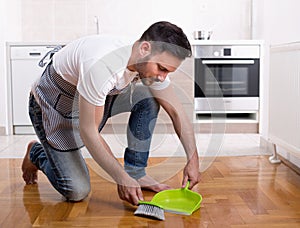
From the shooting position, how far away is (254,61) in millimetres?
3479

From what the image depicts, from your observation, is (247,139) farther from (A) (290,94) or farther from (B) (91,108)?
(B) (91,108)

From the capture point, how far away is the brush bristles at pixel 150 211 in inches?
59.0

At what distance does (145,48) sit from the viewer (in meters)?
1.32

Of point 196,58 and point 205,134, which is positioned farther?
point 196,58

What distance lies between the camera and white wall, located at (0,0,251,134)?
3.93 meters

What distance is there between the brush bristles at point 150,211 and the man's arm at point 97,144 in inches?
3.0

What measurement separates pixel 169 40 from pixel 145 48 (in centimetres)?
7

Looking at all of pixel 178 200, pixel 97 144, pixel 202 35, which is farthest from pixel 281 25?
pixel 97 144

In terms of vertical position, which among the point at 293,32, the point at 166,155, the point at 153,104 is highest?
the point at 293,32

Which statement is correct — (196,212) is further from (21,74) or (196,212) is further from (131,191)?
(21,74)

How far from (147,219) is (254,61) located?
224 centimetres

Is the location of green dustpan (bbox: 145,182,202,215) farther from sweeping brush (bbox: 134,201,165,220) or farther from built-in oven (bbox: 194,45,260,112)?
built-in oven (bbox: 194,45,260,112)

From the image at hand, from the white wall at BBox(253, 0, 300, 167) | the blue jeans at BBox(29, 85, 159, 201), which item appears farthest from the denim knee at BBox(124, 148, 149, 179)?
the white wall at BBox(253, 0, 300, 167)

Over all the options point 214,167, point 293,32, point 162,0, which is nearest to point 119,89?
point 214,167
